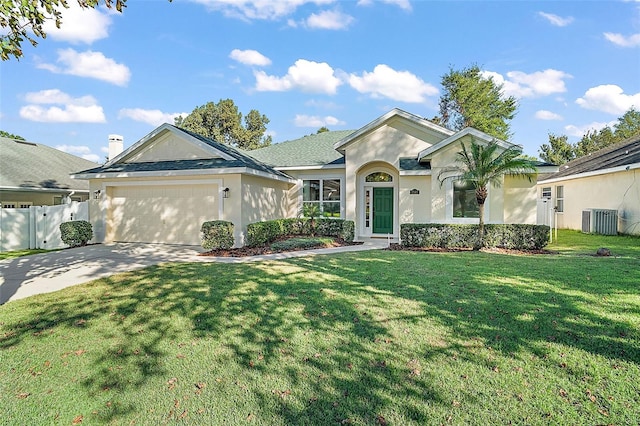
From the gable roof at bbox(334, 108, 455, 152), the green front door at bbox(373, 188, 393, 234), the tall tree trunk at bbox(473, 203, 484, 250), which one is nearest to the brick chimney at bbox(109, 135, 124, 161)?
the gable roof at bbox(334, 108, 455, 152)

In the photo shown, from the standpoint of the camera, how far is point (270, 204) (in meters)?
14.8

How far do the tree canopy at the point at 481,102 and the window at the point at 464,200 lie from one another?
81.6 feet

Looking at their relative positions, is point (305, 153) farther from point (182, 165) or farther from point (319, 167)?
point (182, 165)

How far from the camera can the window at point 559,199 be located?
2031 centimetres

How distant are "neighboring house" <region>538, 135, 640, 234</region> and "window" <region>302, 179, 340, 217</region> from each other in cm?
1062

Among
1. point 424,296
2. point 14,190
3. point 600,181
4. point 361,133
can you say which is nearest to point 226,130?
point 14,190

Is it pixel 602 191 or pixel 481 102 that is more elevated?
pixel 481 102

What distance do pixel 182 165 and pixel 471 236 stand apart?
37.9 feet

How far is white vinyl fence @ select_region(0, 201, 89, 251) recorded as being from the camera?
1284 cm

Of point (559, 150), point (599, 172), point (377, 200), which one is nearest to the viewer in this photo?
point (377, 200)

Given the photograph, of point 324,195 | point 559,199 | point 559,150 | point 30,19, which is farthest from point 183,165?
point 559,150

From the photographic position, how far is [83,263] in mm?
9406

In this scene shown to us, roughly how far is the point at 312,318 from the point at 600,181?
19.0m

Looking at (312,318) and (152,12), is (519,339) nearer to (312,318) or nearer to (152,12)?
(312,318)
